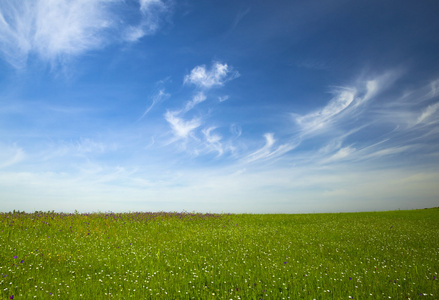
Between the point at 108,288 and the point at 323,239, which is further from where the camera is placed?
the point at 323,239

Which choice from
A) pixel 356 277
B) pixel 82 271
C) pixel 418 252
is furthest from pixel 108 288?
pixel 418 252

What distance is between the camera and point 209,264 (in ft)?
34.3

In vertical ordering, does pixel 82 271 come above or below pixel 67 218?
below

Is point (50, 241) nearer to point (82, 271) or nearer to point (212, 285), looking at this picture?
point (82, 271)

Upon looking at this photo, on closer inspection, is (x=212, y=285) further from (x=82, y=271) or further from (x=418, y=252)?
(x=418, y=252)

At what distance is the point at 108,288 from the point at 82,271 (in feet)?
7.41

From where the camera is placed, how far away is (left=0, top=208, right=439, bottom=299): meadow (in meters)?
8.18

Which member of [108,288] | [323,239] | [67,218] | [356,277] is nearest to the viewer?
[108,288]

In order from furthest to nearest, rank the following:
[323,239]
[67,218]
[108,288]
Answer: [67,218]
[323,239]
[108,288]

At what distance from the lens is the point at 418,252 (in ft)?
45.4

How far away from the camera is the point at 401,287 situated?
28.1 ft

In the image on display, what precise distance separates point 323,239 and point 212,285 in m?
10.1

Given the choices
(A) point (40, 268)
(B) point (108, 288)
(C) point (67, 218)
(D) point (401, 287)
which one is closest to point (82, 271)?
(A) point (40, 268)

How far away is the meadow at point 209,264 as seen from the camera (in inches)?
322
